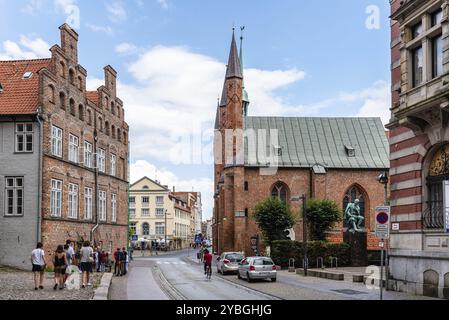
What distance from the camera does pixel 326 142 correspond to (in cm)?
6294

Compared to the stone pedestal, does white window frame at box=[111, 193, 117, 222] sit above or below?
above

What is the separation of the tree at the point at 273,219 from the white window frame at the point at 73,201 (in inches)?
675

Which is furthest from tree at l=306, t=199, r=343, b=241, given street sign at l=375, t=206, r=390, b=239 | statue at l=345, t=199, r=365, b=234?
street sign at l=375, t=206, r=390, b=239

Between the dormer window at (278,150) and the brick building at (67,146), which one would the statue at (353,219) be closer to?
the dormer window at (278,150)

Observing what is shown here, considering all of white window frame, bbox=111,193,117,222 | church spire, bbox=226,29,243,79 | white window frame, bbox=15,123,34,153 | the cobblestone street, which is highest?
church spire, bbox=226,29,243,79

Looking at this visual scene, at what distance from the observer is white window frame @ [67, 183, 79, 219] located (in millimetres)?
37062

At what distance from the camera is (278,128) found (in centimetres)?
6394

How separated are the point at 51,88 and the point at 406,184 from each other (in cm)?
2140

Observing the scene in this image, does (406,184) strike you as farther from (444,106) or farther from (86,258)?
(86,258)

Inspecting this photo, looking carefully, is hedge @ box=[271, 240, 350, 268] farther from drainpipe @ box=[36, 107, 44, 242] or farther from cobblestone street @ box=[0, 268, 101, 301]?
cobblestone street @ box=[0, 268, 101, 301]

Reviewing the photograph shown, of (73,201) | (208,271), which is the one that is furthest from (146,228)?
(208,271)

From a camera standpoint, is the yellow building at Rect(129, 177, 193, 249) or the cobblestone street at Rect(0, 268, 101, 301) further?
the yellow building at Rect(129, 177, 193, 249)

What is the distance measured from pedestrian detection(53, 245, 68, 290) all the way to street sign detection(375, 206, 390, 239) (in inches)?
428
